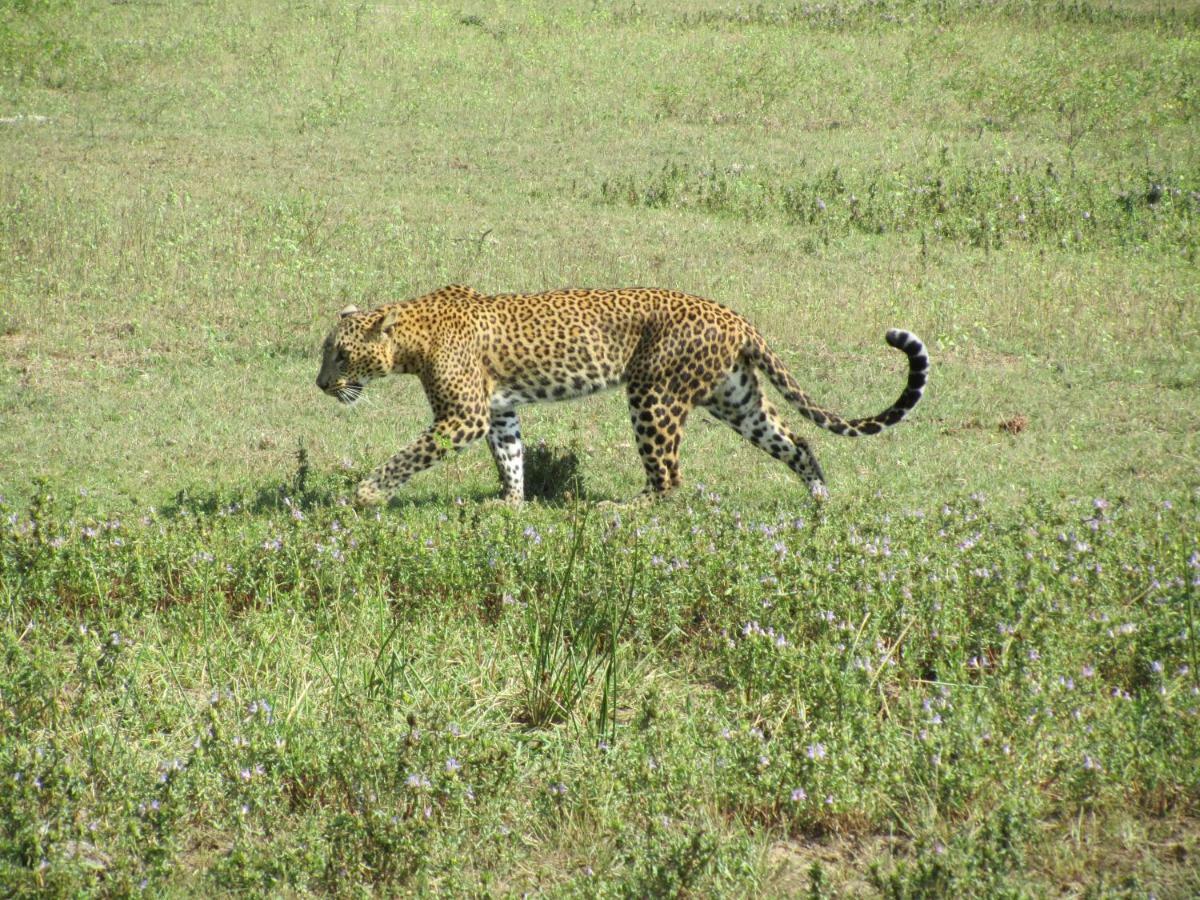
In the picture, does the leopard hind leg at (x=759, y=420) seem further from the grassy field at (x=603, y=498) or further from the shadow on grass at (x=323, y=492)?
the shadow on grass at (x=323, y=492)

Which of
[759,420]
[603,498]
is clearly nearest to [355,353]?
[603,498]

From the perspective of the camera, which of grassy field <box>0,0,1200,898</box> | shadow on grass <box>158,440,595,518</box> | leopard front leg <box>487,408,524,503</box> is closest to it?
grassy field <box>0,0,1200,898</box>

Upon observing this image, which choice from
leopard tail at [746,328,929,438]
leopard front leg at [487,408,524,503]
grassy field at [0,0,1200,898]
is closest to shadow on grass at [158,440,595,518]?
grassy field at [0,0,1200,898]

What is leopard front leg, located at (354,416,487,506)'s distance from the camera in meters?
9.92

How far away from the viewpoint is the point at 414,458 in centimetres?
1007

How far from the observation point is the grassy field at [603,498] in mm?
5559

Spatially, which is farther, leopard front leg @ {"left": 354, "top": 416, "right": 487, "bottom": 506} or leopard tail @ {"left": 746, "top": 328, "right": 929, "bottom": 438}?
leopard tail @ {"left": 746, "top": 328, "right": 929, "bottom": 438}

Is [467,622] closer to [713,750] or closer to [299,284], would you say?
[713,750]

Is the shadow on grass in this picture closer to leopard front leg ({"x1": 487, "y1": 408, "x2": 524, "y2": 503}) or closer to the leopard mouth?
leopard front leg ({"x1": 487, "y1": 408, "x2": 524, "y2": 503})

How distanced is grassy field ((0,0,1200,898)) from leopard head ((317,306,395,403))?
27.9 inches

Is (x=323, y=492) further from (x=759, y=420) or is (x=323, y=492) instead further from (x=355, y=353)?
(x=759, y=420)

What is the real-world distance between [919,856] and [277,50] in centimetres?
2402

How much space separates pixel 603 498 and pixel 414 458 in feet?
5.32

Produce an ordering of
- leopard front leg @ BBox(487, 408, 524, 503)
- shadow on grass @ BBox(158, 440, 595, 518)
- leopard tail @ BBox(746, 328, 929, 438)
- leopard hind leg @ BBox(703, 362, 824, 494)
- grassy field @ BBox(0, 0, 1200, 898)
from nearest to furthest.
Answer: grassy field @ BBox(0, 0, 1200, 898), shadow on grass @ BBox(158, 440, 595, 518), leopard tail @ BBox(746, 328, 929, 438), leopard hind leg @ BBox(703, 362, 824, 494), leopard front leg @ BBox(487, 408, 524, 503)
